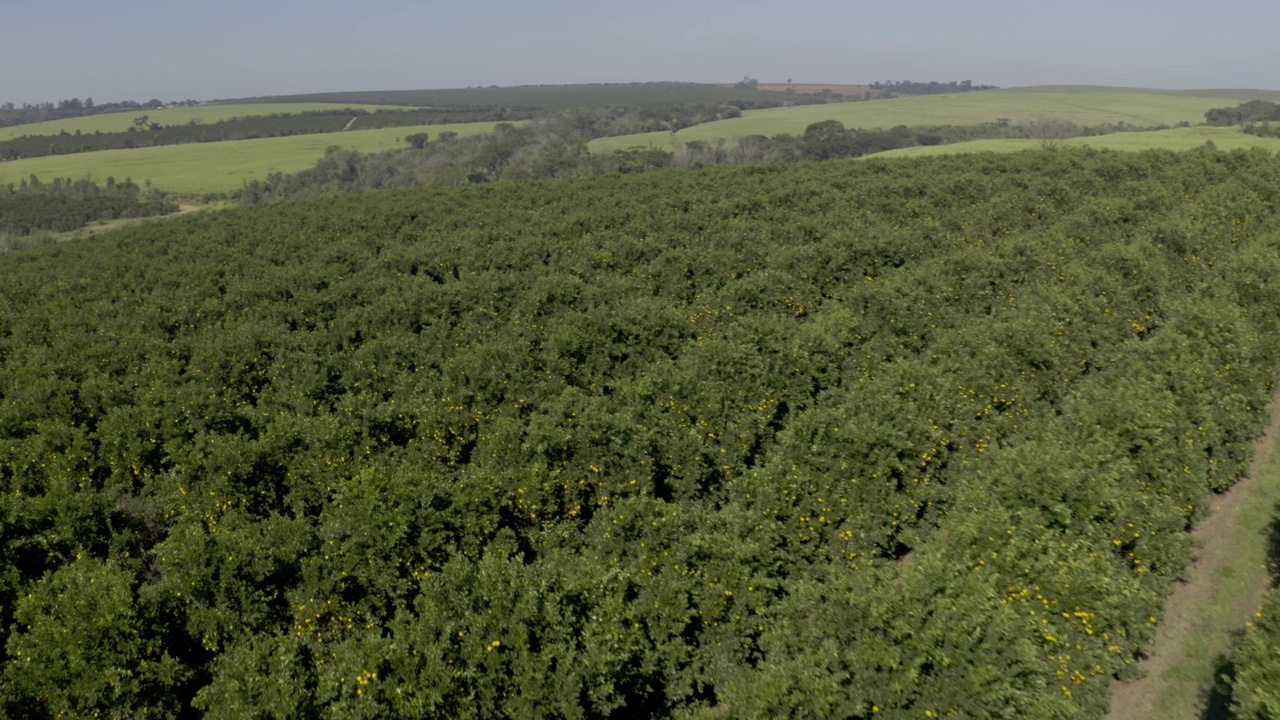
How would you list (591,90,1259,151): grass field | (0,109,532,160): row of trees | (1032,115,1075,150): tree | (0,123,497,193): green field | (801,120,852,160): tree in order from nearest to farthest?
(0,123,497,193): green field, (801,120,852,160): tree, (1032,115,1075,150): tree, (591,90,1259,151): grass field, (0,109,532,160): row of trees

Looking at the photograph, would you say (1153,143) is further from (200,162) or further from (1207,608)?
(200,162)

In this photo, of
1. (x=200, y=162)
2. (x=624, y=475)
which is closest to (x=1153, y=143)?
(x=624, y=475)

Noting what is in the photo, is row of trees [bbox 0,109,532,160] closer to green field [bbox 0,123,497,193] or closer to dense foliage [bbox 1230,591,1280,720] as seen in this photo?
green field [bbox 0,123,497,193]

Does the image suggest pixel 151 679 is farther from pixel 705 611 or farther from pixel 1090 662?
pixel 1090 662

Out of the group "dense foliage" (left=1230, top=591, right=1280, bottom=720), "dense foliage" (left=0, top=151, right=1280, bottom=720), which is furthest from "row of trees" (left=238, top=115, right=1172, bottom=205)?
"dense foliage" (left=1230, top=591, right=1280, bottom=720)

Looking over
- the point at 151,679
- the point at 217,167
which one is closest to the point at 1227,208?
the point at 151,679

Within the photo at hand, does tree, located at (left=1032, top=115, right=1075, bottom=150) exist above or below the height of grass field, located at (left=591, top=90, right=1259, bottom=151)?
below

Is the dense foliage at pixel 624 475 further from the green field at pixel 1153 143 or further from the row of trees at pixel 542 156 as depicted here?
the row of trees at pixel 542 156
